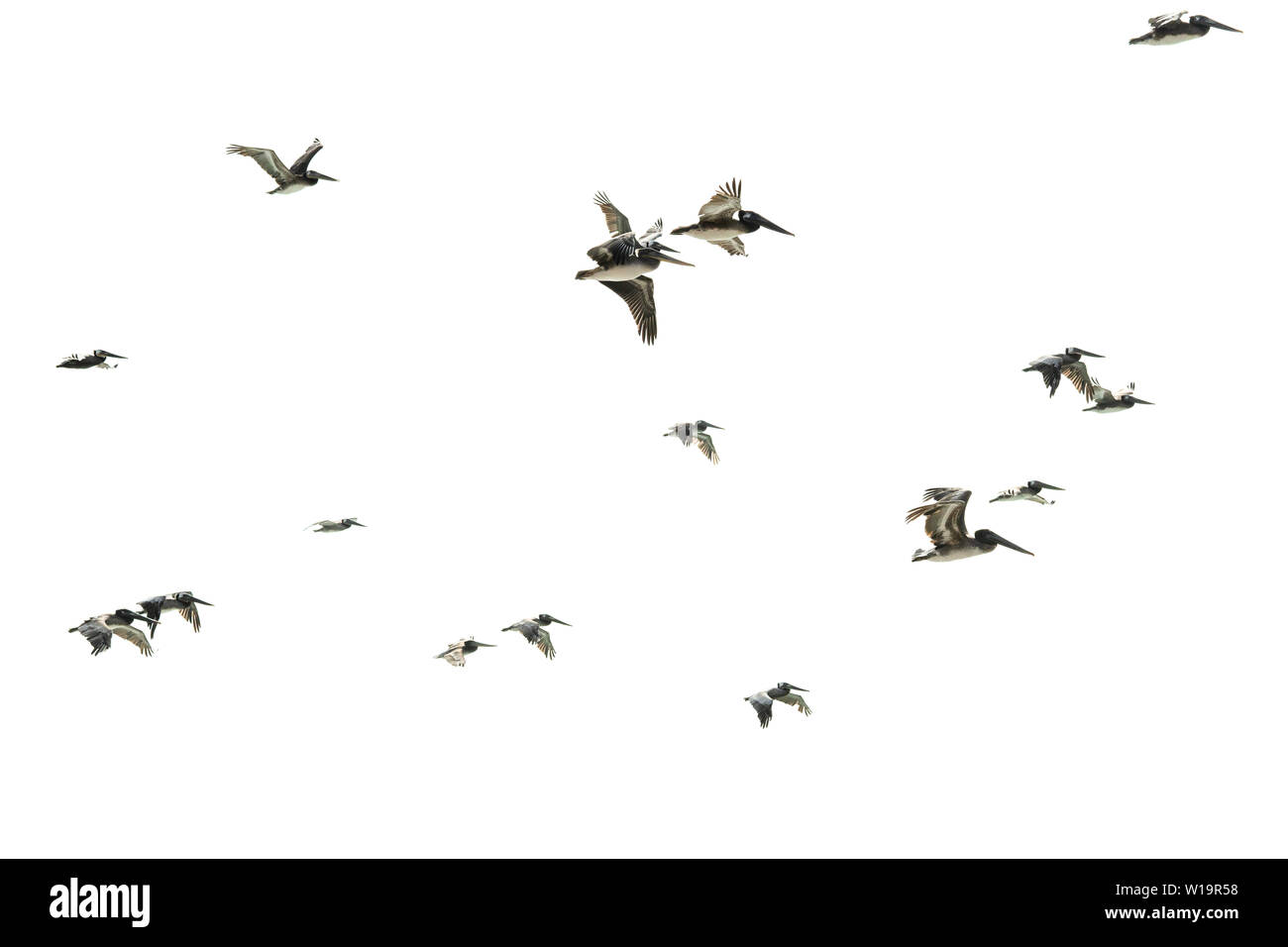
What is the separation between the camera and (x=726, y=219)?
25156mm

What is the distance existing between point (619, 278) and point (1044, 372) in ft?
25.6

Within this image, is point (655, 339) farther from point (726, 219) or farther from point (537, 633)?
point (537, 633)

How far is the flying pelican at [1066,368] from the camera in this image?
2630 centimetres

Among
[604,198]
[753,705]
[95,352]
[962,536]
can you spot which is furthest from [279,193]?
[962,536]

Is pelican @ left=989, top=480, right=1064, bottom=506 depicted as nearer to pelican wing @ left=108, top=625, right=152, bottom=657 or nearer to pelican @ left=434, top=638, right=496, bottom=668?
pelican @ left=434, top=638, right=496, bottom=668

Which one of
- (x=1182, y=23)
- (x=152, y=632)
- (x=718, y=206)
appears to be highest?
(x=1182, y=23)

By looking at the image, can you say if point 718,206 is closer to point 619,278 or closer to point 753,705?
point 619,278

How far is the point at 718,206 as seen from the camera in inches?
988

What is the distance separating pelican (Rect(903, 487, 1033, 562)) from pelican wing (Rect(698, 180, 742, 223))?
6.23 meters

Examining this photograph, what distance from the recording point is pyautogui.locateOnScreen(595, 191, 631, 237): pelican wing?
26.8 meters

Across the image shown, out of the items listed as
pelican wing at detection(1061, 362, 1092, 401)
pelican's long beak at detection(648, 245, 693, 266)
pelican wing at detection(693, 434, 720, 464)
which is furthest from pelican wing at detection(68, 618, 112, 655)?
pelican wing at detection(1061, 362, 1092, 401)

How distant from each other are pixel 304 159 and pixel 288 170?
51 centimetres

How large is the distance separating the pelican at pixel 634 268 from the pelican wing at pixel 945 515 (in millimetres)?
5709

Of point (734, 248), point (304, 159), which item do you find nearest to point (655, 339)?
point (734, 248)
